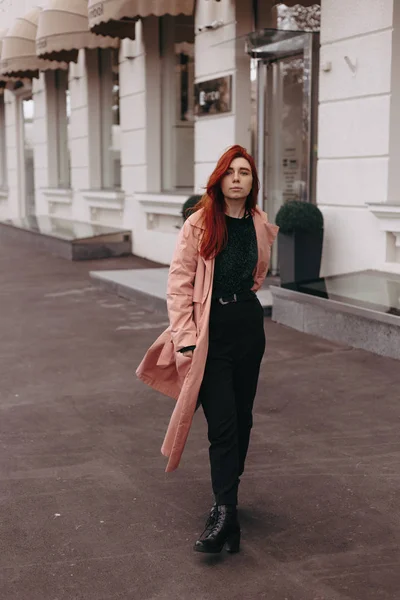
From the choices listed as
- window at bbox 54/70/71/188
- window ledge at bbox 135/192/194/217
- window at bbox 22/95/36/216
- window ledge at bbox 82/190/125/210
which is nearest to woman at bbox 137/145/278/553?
window ledge at bbox 135/192/194/217

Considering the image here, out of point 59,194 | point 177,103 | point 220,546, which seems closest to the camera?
point 220,546

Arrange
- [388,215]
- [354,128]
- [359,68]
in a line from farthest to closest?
[354,128] < [359,68] < [388,215]

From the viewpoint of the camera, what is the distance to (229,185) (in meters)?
3.63

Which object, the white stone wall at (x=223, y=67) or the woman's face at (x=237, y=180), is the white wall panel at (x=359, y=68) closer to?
the white stone wall at (x=223, y=67)

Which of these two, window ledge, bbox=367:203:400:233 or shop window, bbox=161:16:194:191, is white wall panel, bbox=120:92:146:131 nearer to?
shop window, bbox=161:16:194:191

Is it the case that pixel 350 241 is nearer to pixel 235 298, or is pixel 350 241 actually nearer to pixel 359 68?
pixel 359 68

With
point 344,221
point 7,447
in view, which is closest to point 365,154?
point 344,221

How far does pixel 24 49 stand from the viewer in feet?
56.4

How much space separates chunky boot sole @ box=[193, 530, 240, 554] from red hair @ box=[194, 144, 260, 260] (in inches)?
45.8

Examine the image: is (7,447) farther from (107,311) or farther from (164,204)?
(164,204)

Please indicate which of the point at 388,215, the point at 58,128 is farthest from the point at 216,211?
the point at 58,128

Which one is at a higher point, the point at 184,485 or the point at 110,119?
the point at 110,119

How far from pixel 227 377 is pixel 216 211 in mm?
710

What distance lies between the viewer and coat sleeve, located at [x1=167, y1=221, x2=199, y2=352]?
11.9ft
